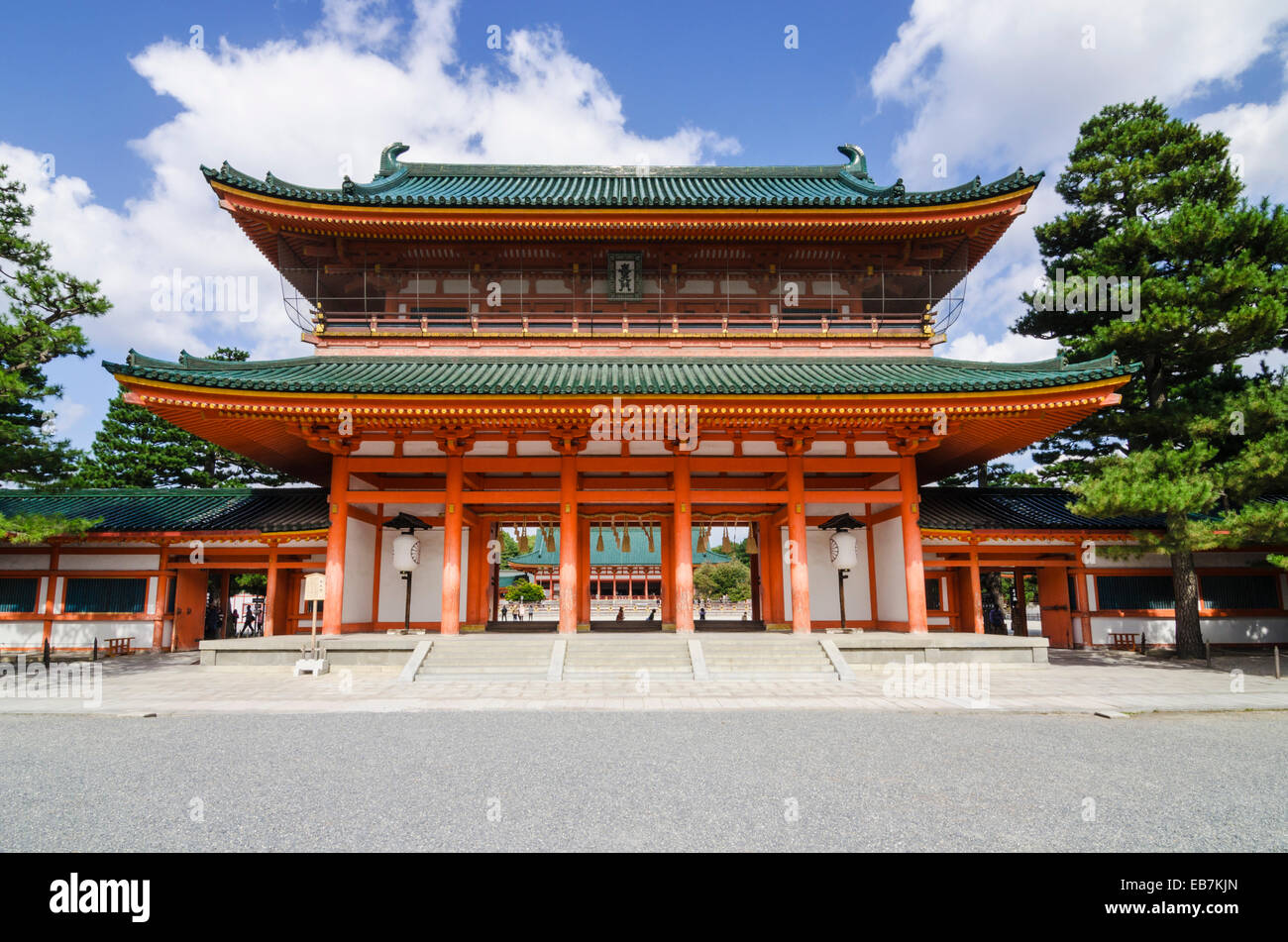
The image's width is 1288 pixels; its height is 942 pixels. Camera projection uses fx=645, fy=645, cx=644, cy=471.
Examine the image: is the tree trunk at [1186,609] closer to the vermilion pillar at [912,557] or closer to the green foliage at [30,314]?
the vermilion pillar at [912,557]

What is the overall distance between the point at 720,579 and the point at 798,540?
120 feet

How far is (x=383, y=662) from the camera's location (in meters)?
13.7

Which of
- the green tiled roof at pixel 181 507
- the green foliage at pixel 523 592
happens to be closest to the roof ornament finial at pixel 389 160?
the green tiled roof at pixel 181 507

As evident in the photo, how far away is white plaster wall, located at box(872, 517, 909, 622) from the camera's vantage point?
16.1 m

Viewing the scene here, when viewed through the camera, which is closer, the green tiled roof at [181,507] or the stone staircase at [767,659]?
the stone staircase at [767,659]

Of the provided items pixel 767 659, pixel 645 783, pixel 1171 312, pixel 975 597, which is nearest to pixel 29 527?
pixel 645 783

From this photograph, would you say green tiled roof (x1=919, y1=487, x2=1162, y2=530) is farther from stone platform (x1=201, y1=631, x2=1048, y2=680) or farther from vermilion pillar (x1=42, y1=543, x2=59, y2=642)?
vermilion pillar (x1=42, y1=543, x2=59, y2=642)

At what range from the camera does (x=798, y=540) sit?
15.0 m

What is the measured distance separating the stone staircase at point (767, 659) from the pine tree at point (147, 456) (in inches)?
844

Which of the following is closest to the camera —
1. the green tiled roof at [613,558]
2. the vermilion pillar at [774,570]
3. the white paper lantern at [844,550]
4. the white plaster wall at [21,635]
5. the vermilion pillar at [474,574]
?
the white paper lantern at [844,550]

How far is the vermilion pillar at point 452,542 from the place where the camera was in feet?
48.5

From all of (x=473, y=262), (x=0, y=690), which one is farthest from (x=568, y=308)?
(x=0, y=690)

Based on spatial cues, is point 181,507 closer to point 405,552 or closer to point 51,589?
point 51,589

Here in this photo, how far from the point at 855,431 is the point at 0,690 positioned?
18.6 meters
